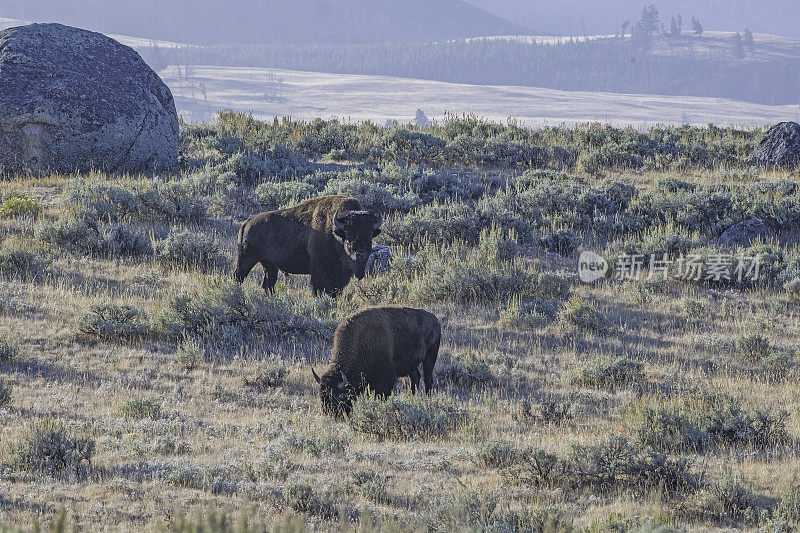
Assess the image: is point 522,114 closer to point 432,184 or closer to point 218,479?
point 432,184

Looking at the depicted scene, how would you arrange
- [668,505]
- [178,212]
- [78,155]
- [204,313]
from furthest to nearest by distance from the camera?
[78,155] → [178,212] → [204,313] → [668,505]

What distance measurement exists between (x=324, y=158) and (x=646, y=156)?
862cm

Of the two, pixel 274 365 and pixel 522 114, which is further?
pixel 522 114

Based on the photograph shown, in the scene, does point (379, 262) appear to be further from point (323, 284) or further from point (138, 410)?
point (138, 410)

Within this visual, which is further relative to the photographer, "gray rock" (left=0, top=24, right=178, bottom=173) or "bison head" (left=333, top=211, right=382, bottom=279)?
"gray rock" (left=0, top=24, right=178, bottom=173)

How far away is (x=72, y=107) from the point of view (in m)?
18.4

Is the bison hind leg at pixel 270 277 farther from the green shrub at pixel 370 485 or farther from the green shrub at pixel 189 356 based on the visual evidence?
the green shrub at pixel 370 485

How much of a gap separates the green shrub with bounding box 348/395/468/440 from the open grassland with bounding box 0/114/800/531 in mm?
19

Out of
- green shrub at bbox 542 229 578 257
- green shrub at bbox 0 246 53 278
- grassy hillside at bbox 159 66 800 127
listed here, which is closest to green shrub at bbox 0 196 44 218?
green shrub at bbox 0 246 53 278

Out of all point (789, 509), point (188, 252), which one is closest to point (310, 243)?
point (188, 252)

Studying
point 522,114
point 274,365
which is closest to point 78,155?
point 274,365

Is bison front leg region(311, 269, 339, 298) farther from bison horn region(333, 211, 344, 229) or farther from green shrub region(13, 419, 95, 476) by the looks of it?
green shrub region(13, 419, 95, 476)

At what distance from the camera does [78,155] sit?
18828 mm

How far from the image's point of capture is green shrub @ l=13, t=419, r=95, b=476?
634 cm
